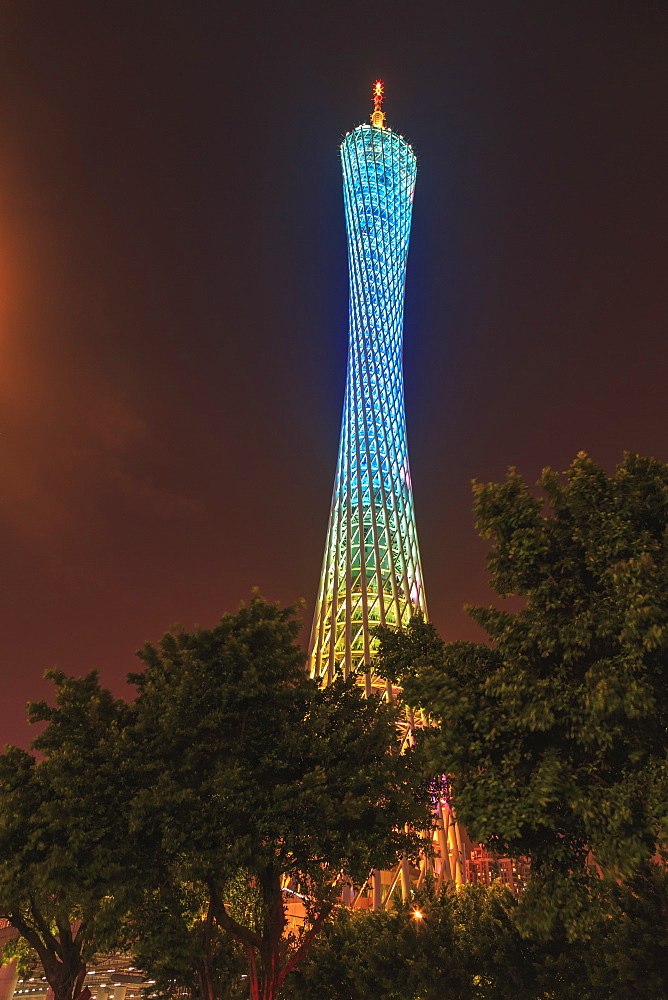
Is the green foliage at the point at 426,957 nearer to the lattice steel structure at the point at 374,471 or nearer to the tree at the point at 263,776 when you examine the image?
the tree at the point at 263,776

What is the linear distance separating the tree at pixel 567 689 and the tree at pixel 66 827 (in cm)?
631

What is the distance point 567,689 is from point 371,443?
93.2ft

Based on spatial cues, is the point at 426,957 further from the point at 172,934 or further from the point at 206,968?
the point at 172,934

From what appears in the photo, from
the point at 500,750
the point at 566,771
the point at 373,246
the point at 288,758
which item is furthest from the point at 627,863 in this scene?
the point at 373,246

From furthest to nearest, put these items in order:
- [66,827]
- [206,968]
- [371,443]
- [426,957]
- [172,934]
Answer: [371,443] → [426,957] → [206,968] → [172,934] → [66,827]

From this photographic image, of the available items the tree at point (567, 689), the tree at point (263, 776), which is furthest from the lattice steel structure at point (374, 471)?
the tree at point (567, 689)

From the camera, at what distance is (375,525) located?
35.1 metres

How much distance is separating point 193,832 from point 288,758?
232 centimetres

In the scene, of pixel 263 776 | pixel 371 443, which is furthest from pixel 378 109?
pixel 263 776

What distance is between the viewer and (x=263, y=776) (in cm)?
1353

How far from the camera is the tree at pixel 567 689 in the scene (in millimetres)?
9672

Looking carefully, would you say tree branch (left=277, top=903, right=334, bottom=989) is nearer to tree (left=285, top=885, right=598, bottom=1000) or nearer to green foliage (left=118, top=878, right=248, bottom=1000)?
green foliage (left=118, top=878, right=248, bottom=1000)

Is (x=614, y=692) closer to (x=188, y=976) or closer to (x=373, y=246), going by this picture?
(x=188, y=976)

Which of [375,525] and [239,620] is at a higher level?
[375,525]
